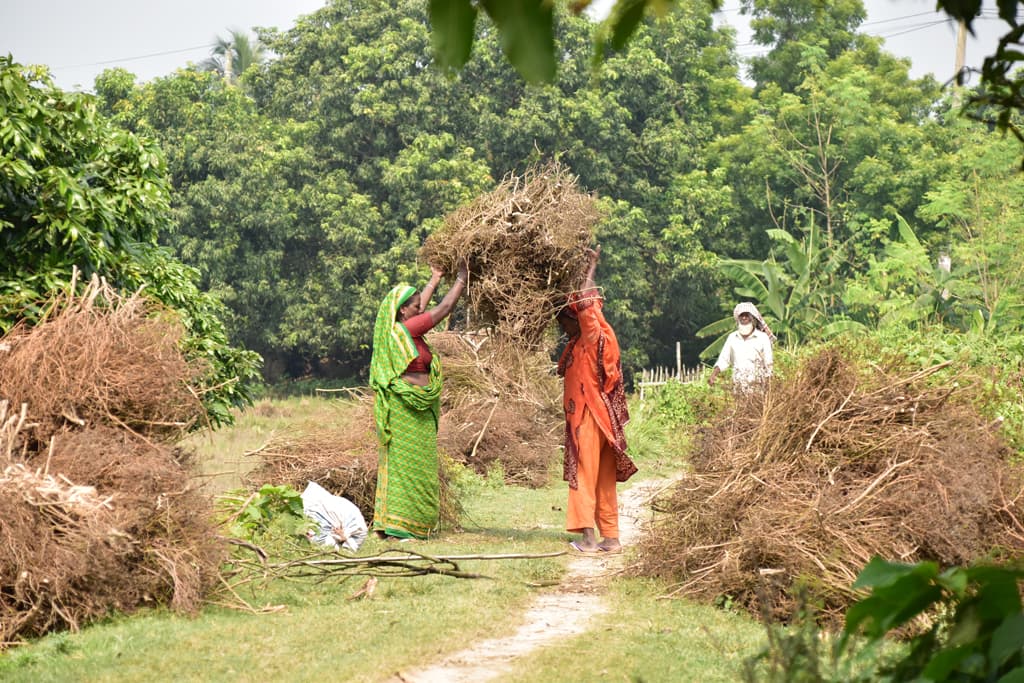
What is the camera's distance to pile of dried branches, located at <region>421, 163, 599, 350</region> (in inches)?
348

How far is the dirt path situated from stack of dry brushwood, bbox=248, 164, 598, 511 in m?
1.71

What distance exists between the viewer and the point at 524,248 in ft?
29.1

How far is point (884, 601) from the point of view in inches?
76.1

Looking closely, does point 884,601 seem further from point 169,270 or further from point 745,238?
point 745,238

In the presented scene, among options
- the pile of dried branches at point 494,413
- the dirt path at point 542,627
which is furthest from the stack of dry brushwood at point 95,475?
the pile of dried branches at point 494,413

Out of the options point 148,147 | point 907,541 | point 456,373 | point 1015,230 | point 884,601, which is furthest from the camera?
point 1015,230

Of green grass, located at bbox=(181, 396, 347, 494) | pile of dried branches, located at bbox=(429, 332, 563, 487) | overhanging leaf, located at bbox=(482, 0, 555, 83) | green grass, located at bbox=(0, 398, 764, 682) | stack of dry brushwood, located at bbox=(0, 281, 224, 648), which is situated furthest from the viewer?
pile of dried branches, located at bbox=(429, 332, 563, 487)

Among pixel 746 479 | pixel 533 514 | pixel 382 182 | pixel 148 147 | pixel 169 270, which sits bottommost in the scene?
pixel 533 514

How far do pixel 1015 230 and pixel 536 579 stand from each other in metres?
18.0

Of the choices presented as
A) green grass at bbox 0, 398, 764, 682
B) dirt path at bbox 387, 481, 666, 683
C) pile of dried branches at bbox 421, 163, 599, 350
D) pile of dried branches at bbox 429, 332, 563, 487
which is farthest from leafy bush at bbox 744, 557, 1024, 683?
pile of dried branches at bbox 429, 332, 563, 487

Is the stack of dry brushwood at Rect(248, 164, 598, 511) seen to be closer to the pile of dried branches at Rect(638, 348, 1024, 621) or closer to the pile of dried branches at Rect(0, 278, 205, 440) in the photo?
the pile of dried branches at Rect(638, 348, 1024, 621)

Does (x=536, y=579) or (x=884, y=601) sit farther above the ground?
(x=884, y=601)

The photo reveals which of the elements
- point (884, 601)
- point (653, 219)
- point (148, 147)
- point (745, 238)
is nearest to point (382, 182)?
point (653, 219)

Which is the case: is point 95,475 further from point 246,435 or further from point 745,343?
point 246,435
